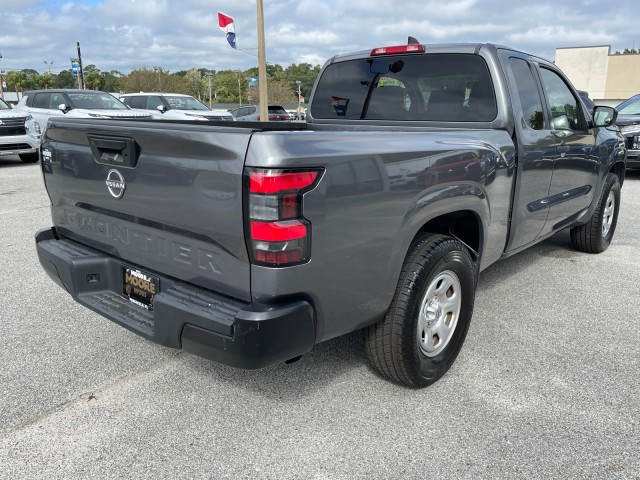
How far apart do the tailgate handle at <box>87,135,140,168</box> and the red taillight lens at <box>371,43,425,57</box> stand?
7.39 ft

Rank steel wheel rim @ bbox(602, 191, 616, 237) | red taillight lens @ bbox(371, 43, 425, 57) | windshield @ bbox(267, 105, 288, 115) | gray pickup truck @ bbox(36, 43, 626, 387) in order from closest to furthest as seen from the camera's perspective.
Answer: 1. gray pickup truck @ bbox(36, 43, 626, 387)
2. red taillight lens @ bbox(371, 43, 425, 57)
3. steel wheel rim @ bbox(602, 191, 616, 237)
4. windshield @ bbox(267, 105, 288, 115)

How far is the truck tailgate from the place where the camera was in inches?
80.7

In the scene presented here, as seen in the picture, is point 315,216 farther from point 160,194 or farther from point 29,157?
point 29,157

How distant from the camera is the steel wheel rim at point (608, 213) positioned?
18.0ft

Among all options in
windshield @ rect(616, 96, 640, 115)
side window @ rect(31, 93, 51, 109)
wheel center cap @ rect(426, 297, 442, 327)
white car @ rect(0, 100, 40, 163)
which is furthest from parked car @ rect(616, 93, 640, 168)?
side window @ rect(31, 93, 51, 109)

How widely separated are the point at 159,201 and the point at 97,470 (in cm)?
116

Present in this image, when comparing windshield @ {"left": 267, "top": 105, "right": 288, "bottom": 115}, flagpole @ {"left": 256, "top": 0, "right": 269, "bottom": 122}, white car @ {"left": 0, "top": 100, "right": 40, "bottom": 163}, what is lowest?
white car @ {"left": 0, "top": 100, "right": 40, "bottom": 163}

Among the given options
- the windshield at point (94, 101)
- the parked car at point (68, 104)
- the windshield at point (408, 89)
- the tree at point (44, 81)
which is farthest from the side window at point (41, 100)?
the tree at point (44, 81)

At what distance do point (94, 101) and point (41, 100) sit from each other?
1.70 metres

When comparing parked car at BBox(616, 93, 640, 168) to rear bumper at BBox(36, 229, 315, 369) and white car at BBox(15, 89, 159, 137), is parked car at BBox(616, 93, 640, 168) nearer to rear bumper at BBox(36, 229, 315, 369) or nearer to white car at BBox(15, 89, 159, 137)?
rear bumper at BBox(36, 229, 315, 369)

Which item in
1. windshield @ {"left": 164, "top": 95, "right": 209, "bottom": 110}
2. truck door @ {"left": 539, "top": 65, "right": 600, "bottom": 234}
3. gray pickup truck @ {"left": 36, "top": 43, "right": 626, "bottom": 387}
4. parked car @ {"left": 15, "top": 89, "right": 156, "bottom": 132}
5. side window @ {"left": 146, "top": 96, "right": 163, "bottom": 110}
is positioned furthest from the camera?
side window @ {"left": 146, "top": 96, "right": 163, "bottom": 110}

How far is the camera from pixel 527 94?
3.72m

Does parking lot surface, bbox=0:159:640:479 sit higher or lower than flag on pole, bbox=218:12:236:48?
lower

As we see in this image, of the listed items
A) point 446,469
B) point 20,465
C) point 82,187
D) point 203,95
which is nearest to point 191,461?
point 20,465
